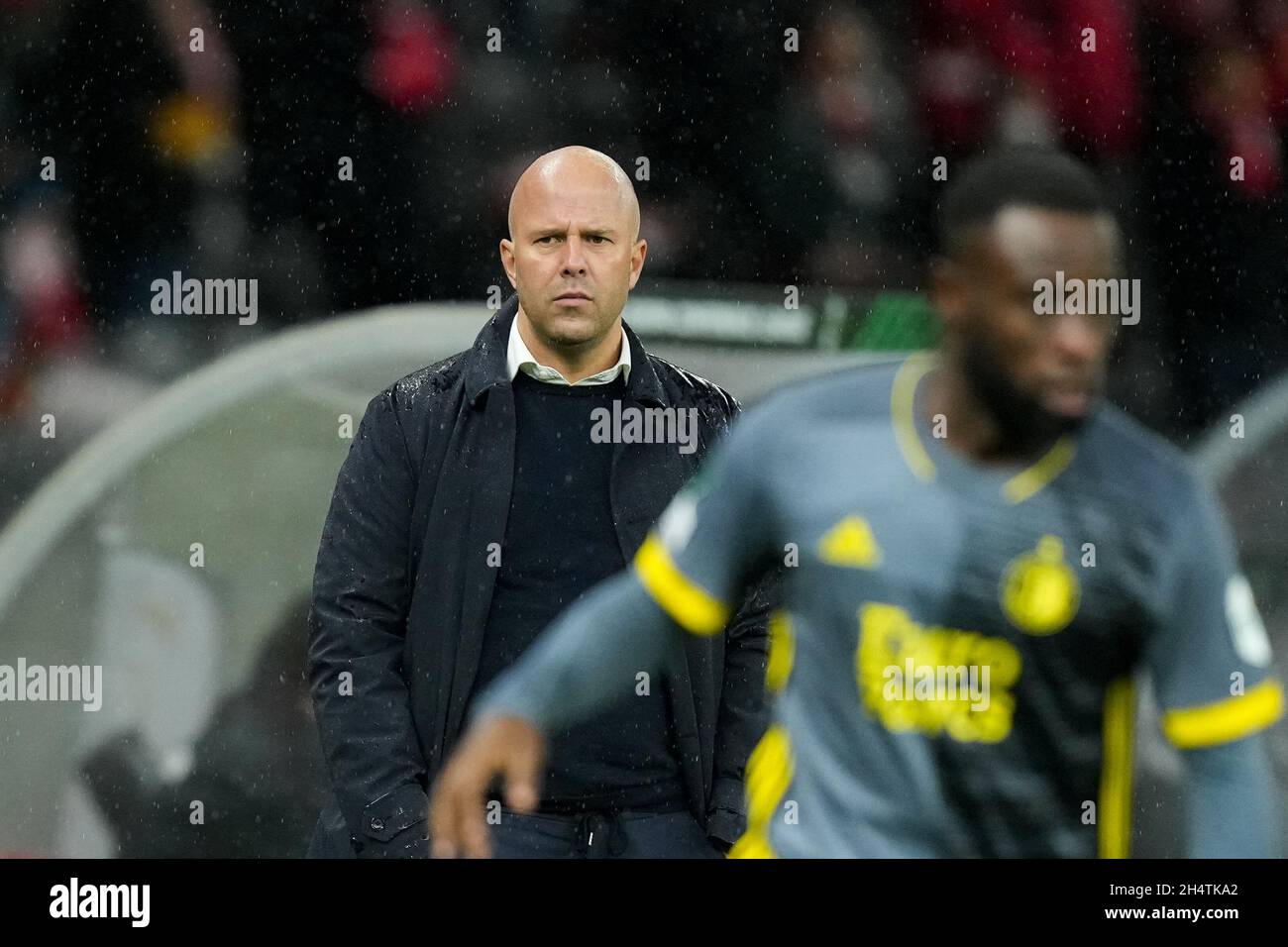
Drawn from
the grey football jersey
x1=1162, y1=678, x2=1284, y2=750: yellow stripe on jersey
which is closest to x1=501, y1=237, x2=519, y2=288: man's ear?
the grey football jersey

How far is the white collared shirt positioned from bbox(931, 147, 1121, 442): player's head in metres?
0.79

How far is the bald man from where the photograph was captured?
313 centimetres

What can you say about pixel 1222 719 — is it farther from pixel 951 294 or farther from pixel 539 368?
pixel 539 368

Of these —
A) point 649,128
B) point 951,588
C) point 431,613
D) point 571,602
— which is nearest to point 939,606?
point 951,588

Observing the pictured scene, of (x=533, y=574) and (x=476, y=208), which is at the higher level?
(x=476, y=208)

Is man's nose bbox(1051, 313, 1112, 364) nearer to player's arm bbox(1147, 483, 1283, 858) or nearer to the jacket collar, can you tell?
player's arm bbox(1147, 483, 1283, 858)

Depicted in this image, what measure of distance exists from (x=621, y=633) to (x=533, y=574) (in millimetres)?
700

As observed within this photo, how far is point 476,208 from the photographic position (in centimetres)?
398

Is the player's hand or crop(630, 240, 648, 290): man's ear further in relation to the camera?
crop(630, 240, 648, 290): man's ear

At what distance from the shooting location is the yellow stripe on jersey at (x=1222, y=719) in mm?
2236

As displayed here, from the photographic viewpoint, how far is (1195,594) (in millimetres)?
2291

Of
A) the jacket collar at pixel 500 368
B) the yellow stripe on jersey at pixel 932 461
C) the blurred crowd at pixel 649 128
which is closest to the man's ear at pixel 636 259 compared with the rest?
the jacket collar at pixel 500 368

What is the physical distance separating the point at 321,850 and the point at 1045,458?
160cm

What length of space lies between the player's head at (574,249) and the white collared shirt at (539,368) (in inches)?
1.8
